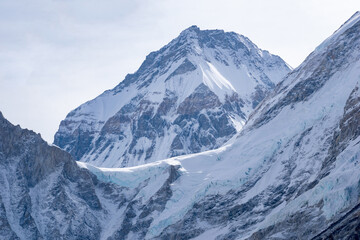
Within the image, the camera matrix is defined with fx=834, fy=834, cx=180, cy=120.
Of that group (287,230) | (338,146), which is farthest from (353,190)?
(338,146)

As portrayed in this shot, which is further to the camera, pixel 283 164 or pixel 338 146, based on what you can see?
pixel 283 164

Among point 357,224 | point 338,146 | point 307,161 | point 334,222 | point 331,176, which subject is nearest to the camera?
point 357,224

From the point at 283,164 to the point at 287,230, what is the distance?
37936 mm

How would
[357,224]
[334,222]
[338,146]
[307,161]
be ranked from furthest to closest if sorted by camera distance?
[307,161]
[338,146]
[334,222]
[357,224]

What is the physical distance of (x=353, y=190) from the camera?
147500mm

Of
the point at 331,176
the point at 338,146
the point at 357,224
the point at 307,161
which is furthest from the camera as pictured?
the point at 307,161

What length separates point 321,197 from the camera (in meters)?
160

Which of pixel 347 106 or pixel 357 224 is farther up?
pixel 347 106

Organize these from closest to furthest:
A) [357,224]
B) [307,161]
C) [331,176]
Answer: [357,224] < [331,176] < [307,161]

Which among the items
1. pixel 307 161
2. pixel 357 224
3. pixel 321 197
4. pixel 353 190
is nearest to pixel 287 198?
pixel 307 161

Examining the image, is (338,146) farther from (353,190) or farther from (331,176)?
(353,190)

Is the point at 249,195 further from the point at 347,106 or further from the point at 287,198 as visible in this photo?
the point at 347,106

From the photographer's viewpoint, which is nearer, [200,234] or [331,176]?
[331,176]

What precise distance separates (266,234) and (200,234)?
109 feet
